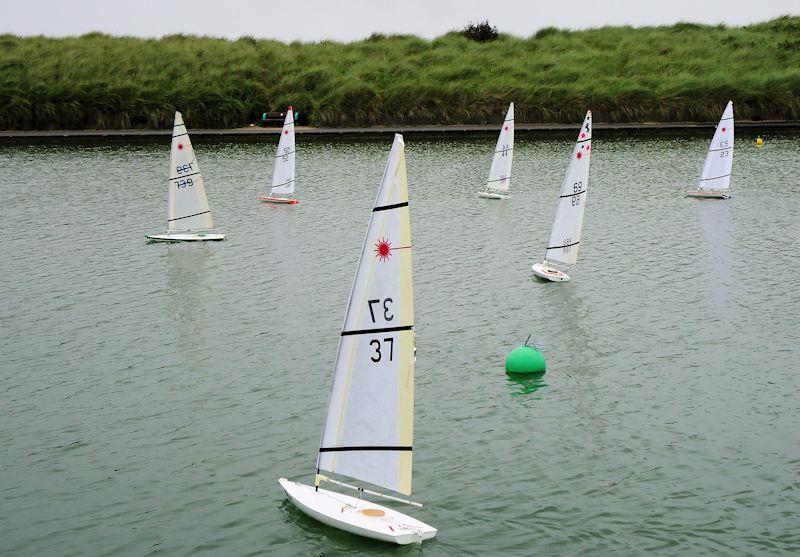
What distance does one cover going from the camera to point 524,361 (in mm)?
30438

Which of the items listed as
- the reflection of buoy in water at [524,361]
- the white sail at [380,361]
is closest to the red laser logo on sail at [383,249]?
the white sail at [380,361]

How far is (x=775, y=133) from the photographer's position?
9469 centimetres

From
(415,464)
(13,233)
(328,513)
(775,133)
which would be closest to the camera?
(328,513)

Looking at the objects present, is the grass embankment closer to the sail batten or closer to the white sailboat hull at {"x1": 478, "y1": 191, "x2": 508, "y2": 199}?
the sail batten

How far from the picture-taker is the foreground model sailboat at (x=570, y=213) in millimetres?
39625

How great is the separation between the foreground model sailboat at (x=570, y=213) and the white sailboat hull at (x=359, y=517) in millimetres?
21125

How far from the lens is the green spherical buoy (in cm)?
3042

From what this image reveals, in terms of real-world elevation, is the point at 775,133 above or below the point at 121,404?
above

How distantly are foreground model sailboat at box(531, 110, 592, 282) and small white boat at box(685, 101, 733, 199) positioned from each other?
23.7 metres

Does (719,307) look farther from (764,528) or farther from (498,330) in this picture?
(764,528)

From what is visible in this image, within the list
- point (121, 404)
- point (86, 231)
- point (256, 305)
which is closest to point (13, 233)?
point (86, 231)

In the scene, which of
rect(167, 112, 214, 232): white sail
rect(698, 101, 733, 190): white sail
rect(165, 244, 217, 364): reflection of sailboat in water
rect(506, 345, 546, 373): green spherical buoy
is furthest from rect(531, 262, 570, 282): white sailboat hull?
rect(698, 101, 733, 190): white sail

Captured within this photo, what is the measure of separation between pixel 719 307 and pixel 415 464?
57.1 ft

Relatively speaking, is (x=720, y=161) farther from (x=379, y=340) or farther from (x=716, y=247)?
(x=379, y=340)
